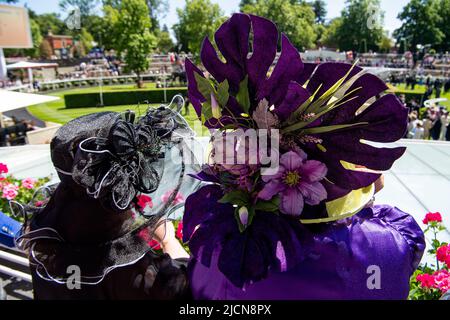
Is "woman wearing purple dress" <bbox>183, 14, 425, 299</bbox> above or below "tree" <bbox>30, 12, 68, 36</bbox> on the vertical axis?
below

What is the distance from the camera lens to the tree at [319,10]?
73.9 m

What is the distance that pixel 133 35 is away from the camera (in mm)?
27359

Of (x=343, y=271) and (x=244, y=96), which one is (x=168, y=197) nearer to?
(x=244, y=96)

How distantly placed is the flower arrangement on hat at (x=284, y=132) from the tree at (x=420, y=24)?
1985 inches

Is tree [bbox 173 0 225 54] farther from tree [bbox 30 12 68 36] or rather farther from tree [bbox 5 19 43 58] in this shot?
→ tree [bbox 30 12 68 36]

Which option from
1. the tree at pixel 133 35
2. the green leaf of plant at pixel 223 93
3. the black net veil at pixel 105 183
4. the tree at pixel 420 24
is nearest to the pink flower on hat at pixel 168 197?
the black net veil at pixel 105 183

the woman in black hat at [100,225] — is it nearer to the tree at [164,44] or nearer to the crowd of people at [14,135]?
the crowd of people at [14,135]

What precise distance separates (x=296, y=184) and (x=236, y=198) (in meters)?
0.18

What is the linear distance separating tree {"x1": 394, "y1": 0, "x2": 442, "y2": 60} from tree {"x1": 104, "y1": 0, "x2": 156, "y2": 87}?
33.4 meters

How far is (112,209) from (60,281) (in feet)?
1.10

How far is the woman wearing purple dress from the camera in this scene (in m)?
0.99

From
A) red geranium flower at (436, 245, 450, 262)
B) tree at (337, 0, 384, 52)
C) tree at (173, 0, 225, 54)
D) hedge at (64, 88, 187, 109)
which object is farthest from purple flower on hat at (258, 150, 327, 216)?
tree at (337, 0, 384, 52)
